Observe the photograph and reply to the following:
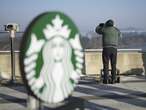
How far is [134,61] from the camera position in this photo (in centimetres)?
1546

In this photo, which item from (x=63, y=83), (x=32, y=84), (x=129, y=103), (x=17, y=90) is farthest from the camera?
(x=17, y=90)

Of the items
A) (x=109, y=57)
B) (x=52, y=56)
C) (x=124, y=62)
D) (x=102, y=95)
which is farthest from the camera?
(x=124, y=62)

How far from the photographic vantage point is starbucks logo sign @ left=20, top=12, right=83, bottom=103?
331cm

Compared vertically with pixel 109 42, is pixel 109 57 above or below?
below

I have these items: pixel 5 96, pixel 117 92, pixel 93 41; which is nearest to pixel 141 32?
pixel 93 41

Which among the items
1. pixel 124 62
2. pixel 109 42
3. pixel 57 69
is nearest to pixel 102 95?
pixel 109 42

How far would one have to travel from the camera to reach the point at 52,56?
11.3ft

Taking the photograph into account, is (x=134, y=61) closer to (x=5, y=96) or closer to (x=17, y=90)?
(x=17, y=90)

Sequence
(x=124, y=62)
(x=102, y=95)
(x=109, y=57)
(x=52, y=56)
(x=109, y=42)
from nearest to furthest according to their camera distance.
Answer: (x=52, y=56), (x=102, y=95), (x=109, y=42), (x=109, y=57), (x=124, y=62)

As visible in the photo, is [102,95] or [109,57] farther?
[109,57]

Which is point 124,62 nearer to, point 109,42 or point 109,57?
point 109,57

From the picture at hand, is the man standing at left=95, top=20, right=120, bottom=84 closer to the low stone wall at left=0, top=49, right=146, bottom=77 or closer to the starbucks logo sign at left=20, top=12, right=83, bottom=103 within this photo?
the low stone wall at left=0, top=49, right=146, bottom=77

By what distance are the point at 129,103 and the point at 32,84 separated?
20.4 ft

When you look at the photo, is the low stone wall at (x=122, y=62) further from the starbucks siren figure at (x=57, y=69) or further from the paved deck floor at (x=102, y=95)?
the starbucks siren figure at (x=57, y=69)
